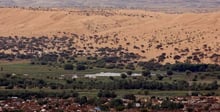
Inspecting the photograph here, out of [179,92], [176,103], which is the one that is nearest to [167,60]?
[179,92]

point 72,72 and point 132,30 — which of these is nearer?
point 72,72

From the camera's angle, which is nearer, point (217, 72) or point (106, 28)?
point (217, 72)

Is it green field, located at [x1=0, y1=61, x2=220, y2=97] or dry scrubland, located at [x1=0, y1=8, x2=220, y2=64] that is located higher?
dry scrubland, located at [x1=0, y1=8, x2=220, y2=64]

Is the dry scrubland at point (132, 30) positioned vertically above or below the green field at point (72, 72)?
above

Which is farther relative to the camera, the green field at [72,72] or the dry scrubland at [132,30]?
the dry scrubland at [132,30]

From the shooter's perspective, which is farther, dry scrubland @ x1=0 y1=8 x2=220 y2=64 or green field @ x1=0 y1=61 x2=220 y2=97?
dry scrubland @ x1=0 y1=8 x2=220 y2=64

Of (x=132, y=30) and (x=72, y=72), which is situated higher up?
(x=132, y=30)

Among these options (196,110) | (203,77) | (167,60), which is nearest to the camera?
(196,110)

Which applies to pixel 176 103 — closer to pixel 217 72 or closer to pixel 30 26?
pixel 217 72
